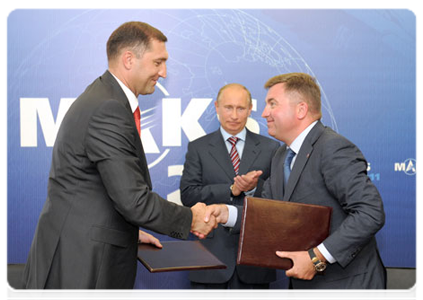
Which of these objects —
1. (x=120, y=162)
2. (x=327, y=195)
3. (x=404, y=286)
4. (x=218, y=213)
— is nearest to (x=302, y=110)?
(x=327, y=195)

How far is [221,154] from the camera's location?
3512mm

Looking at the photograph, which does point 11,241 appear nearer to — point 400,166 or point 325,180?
point 325,180

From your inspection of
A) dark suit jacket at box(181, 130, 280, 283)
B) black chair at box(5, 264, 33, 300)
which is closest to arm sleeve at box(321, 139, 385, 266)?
dark suit jacket at box(181, 130, 280, 283)

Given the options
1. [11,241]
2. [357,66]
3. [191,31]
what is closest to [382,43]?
[357,66]

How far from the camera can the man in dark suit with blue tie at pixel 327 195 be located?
6.54ft

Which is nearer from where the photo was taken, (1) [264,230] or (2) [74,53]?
(1) [264,230]

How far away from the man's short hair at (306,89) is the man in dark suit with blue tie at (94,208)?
3.04 ft

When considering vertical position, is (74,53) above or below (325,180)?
above

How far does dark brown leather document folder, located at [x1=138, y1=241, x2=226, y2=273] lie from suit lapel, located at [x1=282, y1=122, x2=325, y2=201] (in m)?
0.51

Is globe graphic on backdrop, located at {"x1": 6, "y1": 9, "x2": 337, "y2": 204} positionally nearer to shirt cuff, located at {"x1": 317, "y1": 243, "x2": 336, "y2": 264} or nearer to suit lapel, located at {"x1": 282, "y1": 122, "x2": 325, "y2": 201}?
suit lapel, located at {"x1": 282, "y1": 122, "x2": 325, "y2": 201}

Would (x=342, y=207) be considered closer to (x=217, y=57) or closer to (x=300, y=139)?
(x=300, y=139)

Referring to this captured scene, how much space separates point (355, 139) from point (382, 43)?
93cm

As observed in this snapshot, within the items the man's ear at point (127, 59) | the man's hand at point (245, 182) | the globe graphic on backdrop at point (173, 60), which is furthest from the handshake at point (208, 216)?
the globe graphic on backdrop at point (173, 60)

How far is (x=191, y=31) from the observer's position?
4.01 m
